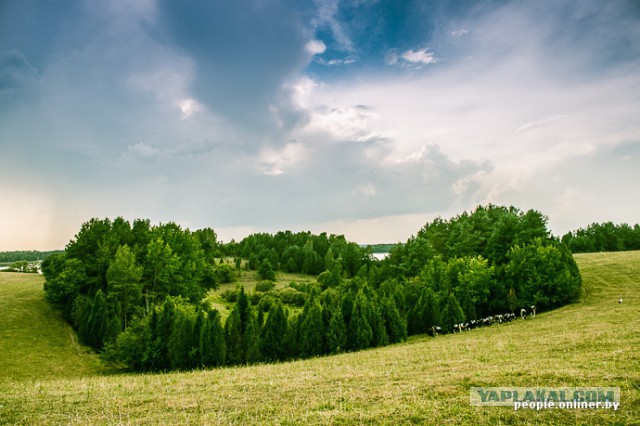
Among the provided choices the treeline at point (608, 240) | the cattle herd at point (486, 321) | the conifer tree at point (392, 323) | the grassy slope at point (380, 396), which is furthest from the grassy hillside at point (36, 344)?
the treeline at point (608, 240)

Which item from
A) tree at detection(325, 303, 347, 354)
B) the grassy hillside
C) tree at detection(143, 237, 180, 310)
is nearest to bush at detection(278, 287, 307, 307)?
tree at detection(143, 237, 180, 310)

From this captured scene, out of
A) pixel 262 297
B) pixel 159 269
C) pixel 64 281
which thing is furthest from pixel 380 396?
pixel 262 297

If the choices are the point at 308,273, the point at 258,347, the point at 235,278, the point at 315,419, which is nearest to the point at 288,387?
the point at 315,419

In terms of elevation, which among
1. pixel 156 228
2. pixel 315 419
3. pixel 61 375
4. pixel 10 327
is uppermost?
pixel 156 228

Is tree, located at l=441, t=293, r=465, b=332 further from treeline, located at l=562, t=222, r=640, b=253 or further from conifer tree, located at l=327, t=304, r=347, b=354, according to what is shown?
treeline, located at l=562, t=222, r=640, b=253

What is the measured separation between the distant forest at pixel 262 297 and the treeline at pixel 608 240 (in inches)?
1868

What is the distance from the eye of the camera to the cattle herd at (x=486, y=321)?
142 ft

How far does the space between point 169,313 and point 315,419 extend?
31.7m

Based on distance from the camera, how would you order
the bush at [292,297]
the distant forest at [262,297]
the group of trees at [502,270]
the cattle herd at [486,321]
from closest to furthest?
the distant forest at [262,297] < the cattle herd at [486,321] < the group of trees at [502,270] < the bush at [292,297]

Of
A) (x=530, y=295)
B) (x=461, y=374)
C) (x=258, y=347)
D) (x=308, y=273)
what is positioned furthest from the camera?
(x=308, y=273)

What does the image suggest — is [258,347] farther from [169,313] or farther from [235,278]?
[235,278]

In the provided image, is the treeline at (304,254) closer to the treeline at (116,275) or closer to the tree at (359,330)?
the treeline at (116,275)

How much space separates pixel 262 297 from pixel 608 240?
9843cm

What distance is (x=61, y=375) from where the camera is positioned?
3316cm
